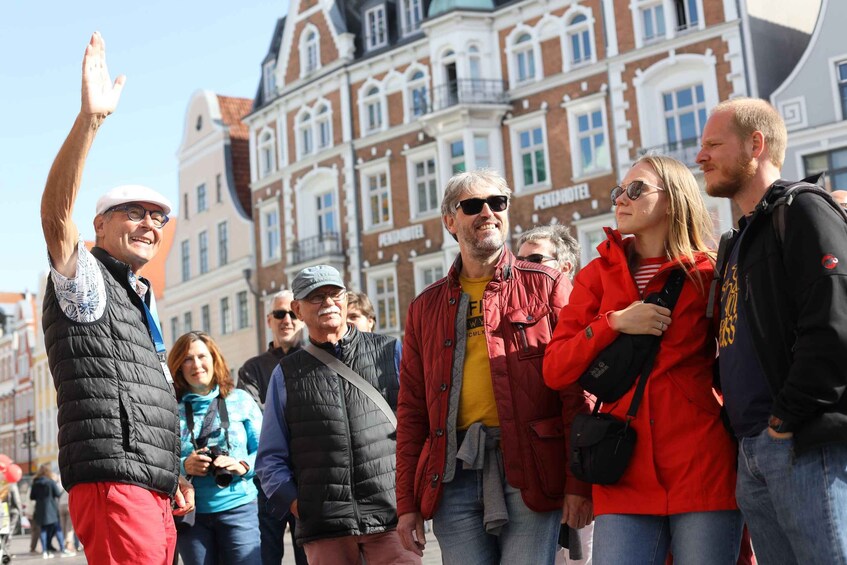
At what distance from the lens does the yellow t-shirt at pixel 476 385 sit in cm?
424

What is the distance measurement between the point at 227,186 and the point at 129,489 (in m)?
35.4

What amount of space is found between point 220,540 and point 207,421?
2.41 ft

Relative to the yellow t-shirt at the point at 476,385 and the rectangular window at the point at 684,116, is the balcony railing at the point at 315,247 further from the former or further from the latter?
the yellow t-shirt at the point at 476,385

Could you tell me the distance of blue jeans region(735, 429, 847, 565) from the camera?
3.17m

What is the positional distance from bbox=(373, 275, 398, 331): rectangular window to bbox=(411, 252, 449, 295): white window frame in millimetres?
1066

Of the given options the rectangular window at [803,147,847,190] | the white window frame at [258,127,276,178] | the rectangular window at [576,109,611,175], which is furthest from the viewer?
the white window frame at [258,127,276,178]

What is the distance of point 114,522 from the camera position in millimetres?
4086

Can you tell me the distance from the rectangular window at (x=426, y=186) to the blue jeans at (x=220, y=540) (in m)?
24.9

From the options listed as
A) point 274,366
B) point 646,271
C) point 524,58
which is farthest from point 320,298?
point 524,58

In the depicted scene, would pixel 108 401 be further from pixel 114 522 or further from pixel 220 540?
pixel 220 540

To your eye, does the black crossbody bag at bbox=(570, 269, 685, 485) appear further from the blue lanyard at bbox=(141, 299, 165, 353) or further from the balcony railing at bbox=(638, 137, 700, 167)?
the balcony railing at bbox=(638, 137, 700, 167)

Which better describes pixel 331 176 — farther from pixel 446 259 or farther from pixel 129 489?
pixel 129 489

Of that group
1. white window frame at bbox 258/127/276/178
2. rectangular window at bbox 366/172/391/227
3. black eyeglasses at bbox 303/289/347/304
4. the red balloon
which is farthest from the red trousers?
white window frame at bbox 258/127/276/178

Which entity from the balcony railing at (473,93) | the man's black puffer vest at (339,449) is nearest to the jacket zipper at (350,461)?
the man's black puffer vest at (339,449)
